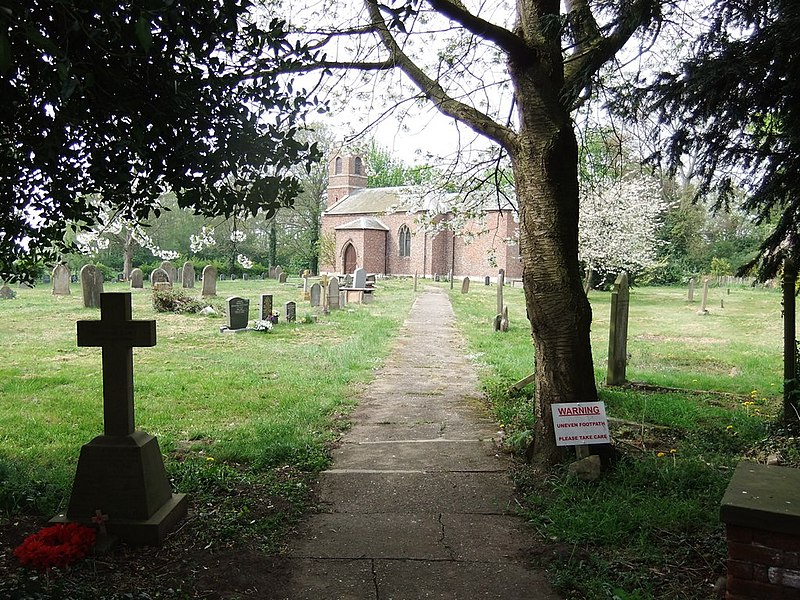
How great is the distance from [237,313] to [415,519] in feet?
41.4

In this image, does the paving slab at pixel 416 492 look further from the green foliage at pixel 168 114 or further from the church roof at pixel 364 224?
the church roof at pixel 364 224

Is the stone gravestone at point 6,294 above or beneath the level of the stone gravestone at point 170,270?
beneath

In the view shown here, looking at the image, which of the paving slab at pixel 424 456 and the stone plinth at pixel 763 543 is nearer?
the stone plinth at pixel 763 543

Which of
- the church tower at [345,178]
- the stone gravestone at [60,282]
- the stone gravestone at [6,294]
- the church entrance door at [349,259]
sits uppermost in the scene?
the church tower at [345,178]

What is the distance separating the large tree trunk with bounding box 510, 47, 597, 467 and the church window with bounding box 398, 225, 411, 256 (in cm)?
4875

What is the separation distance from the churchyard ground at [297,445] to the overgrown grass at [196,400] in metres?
0.03

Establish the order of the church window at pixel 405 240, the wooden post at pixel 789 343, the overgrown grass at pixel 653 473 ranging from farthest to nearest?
the church window at pixel 405 240 < the wooden post at pixel 789 343 < the overgrown grass at pixel 653 473

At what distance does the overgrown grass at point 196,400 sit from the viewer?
5.57 metres

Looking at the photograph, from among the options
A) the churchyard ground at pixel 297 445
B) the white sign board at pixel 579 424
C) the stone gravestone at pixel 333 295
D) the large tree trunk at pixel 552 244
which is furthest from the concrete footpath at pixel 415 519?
the stone gravestone at pixel 333 295

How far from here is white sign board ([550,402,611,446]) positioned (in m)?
5.33

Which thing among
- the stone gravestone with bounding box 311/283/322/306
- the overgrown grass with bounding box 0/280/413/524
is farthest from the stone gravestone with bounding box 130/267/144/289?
the overgrown grass with bounding box 0/280/413/524

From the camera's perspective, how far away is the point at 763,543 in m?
2.74

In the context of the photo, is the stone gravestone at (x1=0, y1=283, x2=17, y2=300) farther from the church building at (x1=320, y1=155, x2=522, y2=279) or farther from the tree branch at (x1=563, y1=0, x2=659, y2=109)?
the church building at (x1=320, y1=155, x2=522, y2=279)

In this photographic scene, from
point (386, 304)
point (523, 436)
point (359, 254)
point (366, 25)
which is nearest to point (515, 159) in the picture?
point (366, 25)
